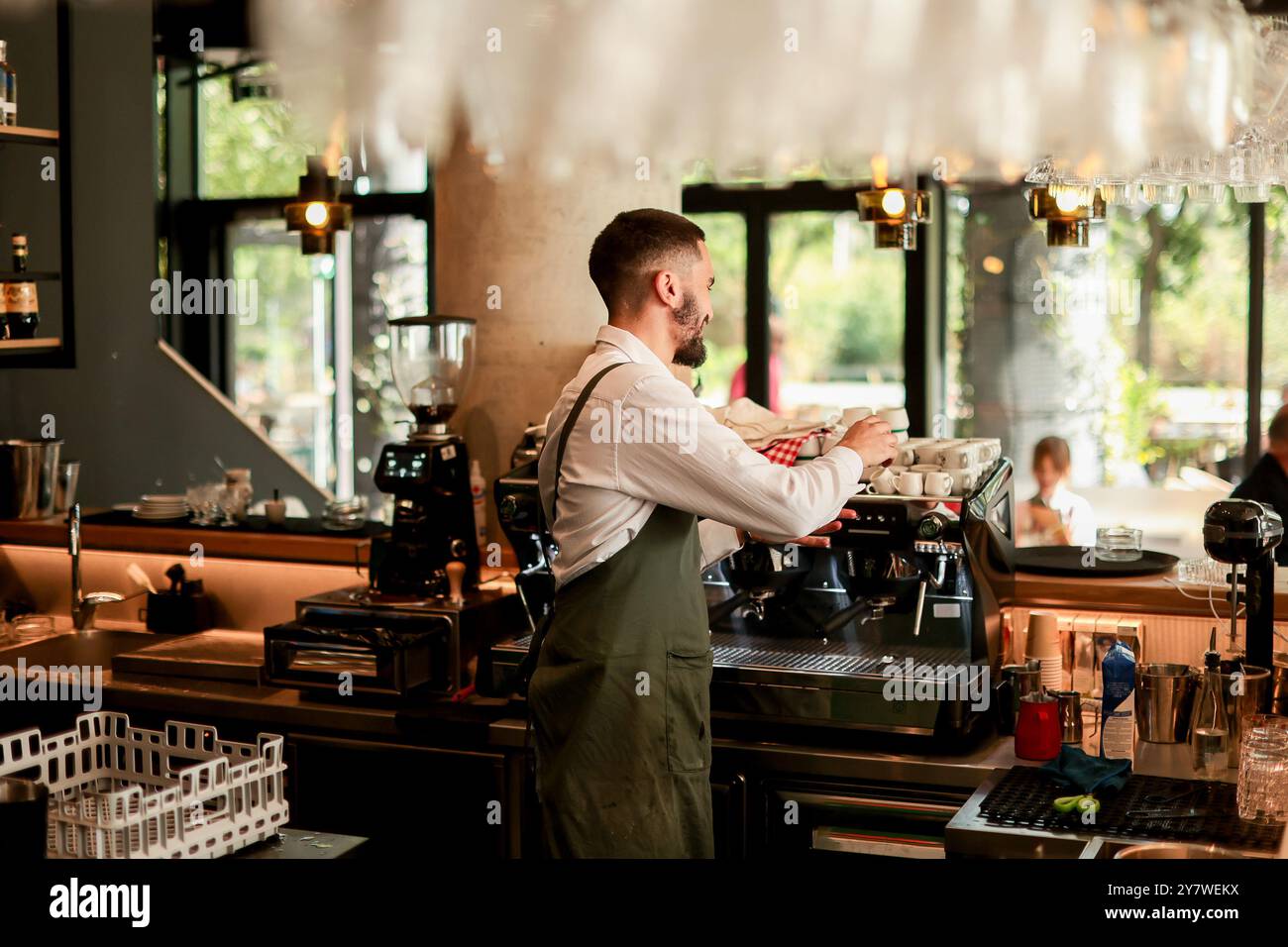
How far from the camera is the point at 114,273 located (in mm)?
6410

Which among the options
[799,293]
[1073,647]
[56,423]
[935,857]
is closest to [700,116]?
[799,293]

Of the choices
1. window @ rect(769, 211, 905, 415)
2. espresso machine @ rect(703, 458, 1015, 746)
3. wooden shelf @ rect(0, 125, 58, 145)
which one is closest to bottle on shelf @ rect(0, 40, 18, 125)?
wooden shelf @ rect(0, 125, 58, 145)

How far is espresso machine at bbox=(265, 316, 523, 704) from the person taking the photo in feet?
11.1

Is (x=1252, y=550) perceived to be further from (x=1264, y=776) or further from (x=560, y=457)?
(x=560, y=457)

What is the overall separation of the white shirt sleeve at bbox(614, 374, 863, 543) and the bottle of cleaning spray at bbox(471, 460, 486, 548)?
1.25 metres

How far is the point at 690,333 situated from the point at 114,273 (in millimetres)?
4502

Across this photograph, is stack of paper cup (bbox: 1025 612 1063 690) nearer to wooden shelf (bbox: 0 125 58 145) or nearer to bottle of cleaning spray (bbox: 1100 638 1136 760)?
bottle of cleaning spray (bbox: 1100 638 1136 760)

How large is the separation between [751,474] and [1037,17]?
4212mm

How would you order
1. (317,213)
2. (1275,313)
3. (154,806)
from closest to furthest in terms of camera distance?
(154,806) → (317,213) → (1275,313)

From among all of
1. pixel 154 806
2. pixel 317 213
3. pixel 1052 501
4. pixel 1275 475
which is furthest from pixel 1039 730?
pixel 317 213

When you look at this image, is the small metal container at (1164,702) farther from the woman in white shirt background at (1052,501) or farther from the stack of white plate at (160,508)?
the woman in white shirt background at (1052,501)

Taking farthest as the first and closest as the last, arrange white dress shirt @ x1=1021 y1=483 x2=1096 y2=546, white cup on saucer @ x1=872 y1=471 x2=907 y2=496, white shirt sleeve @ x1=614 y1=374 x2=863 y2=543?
white dress shirt @ x1=1021 y1=483 x2=1096 y2=546 < white cup on saucer @ x1=872 y1=471 x2=907 y2=496 < white shirt sleeve @ x1=614 y1=374 x2=863 y2=543

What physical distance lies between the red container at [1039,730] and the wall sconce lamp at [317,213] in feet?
10.9

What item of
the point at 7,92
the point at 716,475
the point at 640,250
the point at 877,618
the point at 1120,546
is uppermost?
the point at 7,92
